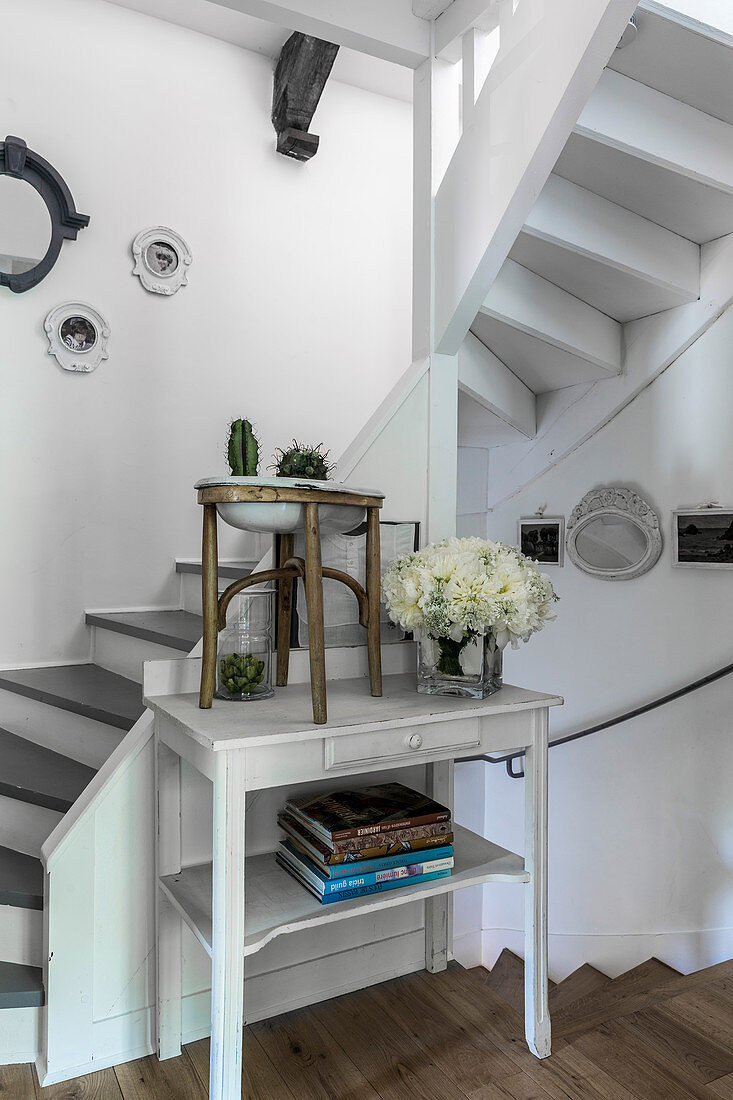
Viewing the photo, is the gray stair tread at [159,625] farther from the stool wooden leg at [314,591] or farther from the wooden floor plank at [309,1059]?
the wooden floor plank at [309,1059]

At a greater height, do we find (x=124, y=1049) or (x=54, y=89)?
(x=54, y=89)

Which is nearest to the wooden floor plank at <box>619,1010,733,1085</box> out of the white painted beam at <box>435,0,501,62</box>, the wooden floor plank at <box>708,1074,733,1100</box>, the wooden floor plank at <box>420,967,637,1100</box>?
the wooden floor plank at <box>708,1074,733,1100</box>

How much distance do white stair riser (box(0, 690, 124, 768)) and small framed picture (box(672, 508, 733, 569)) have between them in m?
1.90

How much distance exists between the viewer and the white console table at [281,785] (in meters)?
1.37

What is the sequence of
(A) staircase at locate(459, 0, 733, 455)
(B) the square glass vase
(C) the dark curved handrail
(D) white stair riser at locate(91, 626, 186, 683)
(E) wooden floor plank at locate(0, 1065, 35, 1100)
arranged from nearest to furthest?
(E) wooden floor plank at locate(0, 1065, 35, 1100) → (B) the square glass vase → (A) staircase at locate(459, 0, 733, 455) → (D) white stair riser at locate(91, 626, 186, 683) → (C) the dark curved handrail

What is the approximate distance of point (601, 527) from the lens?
296 centimetres

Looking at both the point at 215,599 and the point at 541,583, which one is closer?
the point at 215,599

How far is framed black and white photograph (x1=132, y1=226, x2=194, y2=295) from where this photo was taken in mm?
2912

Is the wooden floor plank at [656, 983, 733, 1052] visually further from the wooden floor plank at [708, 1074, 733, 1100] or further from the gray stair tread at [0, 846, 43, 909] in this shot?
the gray stair tread at [0, 846, 43, 909]

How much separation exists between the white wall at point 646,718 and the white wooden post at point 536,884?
1.11 meters

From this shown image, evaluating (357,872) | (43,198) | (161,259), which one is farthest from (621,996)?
(43,198)

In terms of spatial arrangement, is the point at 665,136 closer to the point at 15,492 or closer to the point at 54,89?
the point at 54,89

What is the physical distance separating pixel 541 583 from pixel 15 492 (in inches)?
75.7

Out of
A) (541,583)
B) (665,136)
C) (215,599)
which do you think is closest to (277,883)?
(215,599)
